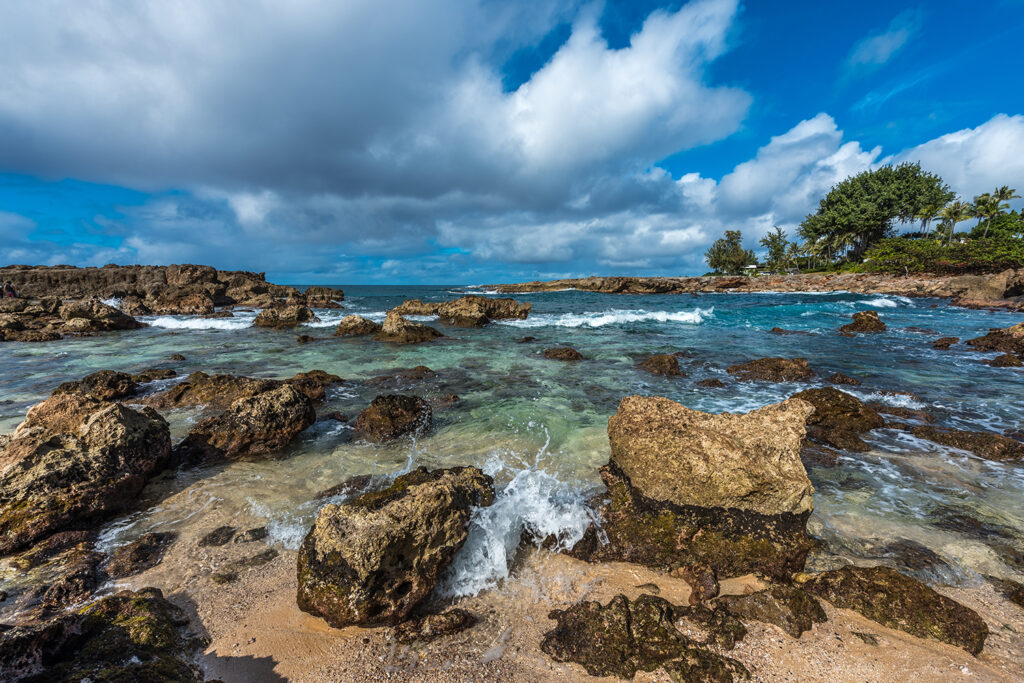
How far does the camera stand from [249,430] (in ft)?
24.4

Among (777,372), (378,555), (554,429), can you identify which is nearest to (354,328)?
(554,429)

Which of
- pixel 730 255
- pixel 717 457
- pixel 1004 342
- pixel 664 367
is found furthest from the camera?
pixel 730 255

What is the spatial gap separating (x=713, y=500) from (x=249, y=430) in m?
7.76

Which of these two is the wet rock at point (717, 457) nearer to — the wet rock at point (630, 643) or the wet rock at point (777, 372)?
the wet rock at point (630, 643)

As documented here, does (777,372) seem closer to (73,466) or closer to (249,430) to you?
(249,430)

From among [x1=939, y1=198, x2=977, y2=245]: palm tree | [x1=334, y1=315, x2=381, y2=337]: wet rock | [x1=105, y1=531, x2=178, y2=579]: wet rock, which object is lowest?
[x1=105, y1=531, x2=178, y2=579]: wet rock

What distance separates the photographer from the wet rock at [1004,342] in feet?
53.7

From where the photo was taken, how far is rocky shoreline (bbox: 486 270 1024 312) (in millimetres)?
40219

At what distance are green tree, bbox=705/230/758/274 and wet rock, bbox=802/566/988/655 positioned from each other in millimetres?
116570

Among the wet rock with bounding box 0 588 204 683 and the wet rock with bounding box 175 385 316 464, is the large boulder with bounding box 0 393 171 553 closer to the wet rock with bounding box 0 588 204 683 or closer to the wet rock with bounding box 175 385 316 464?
the wet rock with bounding box 175 385 316 464

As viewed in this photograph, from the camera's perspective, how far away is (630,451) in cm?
543

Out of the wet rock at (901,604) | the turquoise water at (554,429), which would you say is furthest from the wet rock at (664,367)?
the wet rock at (901,604)

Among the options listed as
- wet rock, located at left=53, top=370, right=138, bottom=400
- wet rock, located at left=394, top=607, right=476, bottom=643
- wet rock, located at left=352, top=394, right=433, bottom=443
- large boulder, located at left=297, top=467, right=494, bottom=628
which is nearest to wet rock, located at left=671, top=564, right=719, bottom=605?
wet rock, located at left=394, top=607, right=476, bottom=643

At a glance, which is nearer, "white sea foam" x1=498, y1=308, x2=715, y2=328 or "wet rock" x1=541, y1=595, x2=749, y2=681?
"wet rock" x1=541, y1=595, x2=749, y2=681
